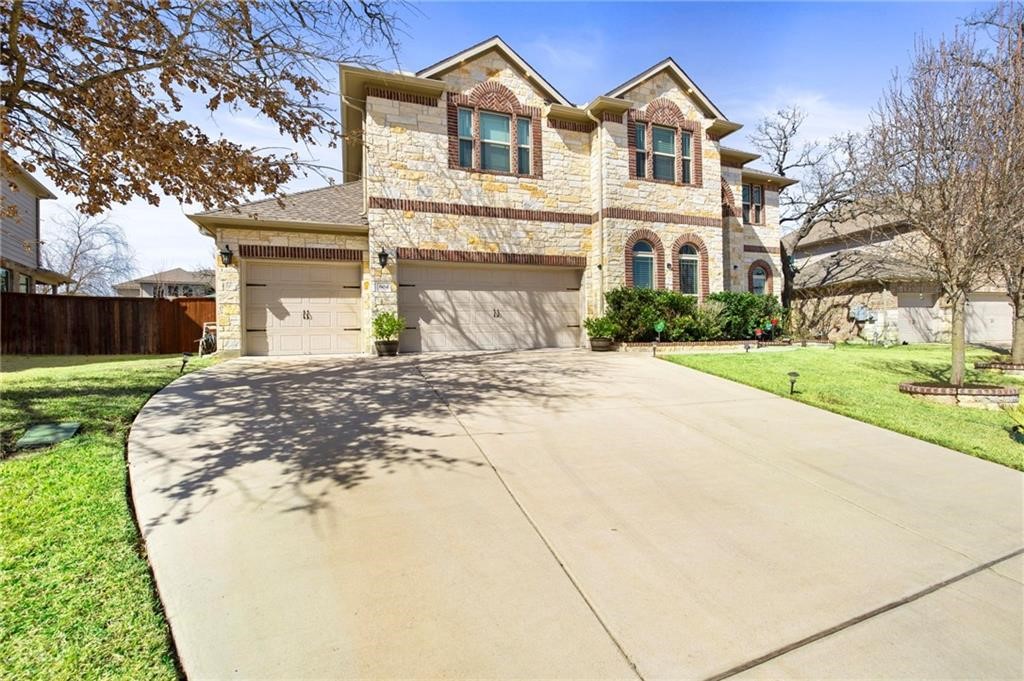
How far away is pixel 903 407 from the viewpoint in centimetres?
700

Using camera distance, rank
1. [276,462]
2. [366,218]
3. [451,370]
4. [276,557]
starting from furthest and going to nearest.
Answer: [366,218] < [451,370] < [276,462] < [276,557]

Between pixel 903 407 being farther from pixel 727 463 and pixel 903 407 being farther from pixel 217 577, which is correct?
pixel 217 577

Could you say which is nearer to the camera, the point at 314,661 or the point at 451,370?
the point at 314,661

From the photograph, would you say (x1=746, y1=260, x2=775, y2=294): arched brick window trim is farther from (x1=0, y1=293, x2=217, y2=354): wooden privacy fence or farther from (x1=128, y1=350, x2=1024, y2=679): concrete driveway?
(x1=0, y1=293, x2=217, y2=354): wooden privacy fence

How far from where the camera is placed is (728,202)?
670 inches

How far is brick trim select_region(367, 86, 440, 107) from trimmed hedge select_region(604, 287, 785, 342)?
264 inches

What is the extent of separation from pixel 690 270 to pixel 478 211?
22.0 feet

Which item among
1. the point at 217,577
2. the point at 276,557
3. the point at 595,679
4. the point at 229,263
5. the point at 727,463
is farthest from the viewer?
the point at 229,263

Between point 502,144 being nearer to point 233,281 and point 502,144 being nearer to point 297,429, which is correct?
point 233,281

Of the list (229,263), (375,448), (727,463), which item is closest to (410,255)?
(229,263)

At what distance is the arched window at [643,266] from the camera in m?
13.6

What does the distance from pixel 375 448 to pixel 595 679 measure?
10.2 ft

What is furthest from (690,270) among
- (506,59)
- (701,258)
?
(506,59)

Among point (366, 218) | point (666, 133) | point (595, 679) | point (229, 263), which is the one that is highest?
point (666, 133)
